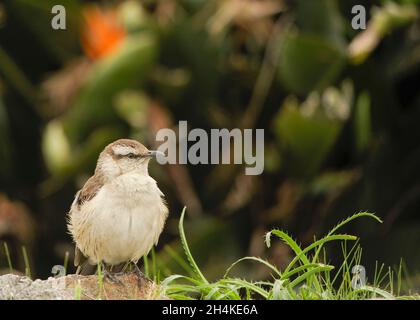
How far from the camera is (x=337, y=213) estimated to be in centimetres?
905

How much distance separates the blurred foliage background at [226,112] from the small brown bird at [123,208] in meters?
3.93

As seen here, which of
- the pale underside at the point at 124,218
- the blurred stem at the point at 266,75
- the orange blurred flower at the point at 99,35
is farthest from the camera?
the orange blurred flower at the point at 99,35

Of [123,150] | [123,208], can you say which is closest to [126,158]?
[123,150]

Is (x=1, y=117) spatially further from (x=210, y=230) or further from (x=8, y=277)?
(x=8, y=277)

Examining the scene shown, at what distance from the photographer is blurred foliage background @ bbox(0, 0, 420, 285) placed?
8758 mm

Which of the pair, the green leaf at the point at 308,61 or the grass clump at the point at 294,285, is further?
the green leaf at the point at 308,61

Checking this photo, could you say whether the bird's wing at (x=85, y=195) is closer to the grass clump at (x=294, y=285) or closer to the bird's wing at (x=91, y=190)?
the bird's wing at (x=91, y=190)

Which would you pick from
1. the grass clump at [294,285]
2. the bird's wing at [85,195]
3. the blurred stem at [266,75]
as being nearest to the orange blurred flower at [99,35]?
the blurred stem at [266,75]

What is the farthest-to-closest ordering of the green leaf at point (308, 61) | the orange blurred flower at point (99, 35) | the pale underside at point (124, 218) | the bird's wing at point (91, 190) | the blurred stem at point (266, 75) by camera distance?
the orange blurred flower at point (99, 35) < the blurred stem at point (266, 75) < the green leaf at point (308, 61) < the bird's wing at point (91, 190) < the pale underside at point (124, 218)

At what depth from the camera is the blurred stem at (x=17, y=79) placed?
370 inches
